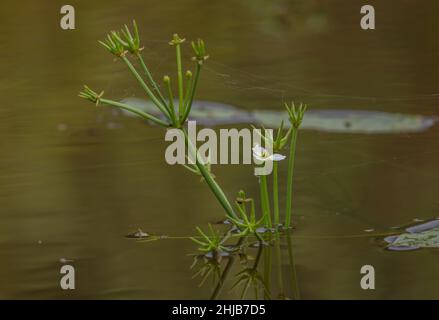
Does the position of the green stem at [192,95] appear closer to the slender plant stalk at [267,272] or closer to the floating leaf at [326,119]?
the slender plant stalk at [267,272]

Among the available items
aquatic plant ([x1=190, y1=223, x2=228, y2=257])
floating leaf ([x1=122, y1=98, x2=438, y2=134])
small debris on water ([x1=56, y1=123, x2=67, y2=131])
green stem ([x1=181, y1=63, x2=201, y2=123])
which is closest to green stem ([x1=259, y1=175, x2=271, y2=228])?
aquatic plant ([x1=190, y1=223, x2=228, y2=257])

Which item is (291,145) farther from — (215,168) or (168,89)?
(215,168)

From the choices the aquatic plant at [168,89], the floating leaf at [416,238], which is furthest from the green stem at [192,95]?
the floating leaf at [416,238]

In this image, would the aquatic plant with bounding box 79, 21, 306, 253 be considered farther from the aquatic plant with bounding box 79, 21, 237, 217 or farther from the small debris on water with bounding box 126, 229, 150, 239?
the small debris on water with bounding box 126, 229, 150, 239

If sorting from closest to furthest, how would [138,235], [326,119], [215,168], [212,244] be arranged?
1. [212,244]
2. [138,235]
3. [215,168]
4. [326,119]

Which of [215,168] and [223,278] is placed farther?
[215,168]

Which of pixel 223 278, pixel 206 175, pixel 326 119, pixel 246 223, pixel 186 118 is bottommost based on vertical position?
pixel 223 278

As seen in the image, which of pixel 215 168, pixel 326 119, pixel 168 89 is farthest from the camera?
pixel 326 119

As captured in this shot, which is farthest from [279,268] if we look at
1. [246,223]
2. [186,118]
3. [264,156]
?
[186,118]

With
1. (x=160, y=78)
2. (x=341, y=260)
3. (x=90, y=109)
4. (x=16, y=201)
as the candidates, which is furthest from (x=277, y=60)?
(x=341, y=260)

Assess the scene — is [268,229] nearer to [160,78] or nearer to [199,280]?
[199,280]
